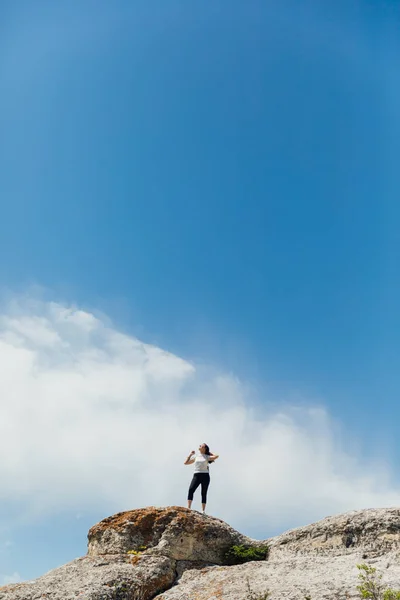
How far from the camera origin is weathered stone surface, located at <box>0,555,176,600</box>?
46.0ft

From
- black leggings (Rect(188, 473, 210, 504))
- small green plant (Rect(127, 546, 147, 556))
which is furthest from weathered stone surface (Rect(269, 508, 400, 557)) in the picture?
black leggings (Rect(188, 473, 210, 504))

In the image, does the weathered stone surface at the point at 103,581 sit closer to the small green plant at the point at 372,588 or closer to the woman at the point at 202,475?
the woman at the point at 202,475

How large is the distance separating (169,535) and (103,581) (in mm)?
2673

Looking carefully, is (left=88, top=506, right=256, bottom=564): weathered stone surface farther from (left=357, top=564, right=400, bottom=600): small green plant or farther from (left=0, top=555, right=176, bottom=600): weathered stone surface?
(left=357, top=564, right=400, bottom=600): small green plant

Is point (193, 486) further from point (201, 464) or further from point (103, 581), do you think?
point (103, 581)

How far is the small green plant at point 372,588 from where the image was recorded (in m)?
10.9

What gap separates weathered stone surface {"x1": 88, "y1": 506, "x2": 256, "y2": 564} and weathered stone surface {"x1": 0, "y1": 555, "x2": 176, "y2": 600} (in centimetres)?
61

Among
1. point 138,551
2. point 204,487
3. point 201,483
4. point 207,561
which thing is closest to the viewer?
point 207,561

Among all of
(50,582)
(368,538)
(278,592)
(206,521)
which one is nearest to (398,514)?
(368,538)

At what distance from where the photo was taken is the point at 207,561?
16297 mm

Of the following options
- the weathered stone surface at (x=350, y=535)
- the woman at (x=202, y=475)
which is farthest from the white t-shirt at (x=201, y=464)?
the weathered stone surface at (x=350, y=535)

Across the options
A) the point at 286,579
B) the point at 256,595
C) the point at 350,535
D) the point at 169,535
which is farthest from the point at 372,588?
the point at 169,535

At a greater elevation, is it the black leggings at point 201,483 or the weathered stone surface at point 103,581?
the black leggings at point 201,483

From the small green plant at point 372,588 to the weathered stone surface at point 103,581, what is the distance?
5654 mm
